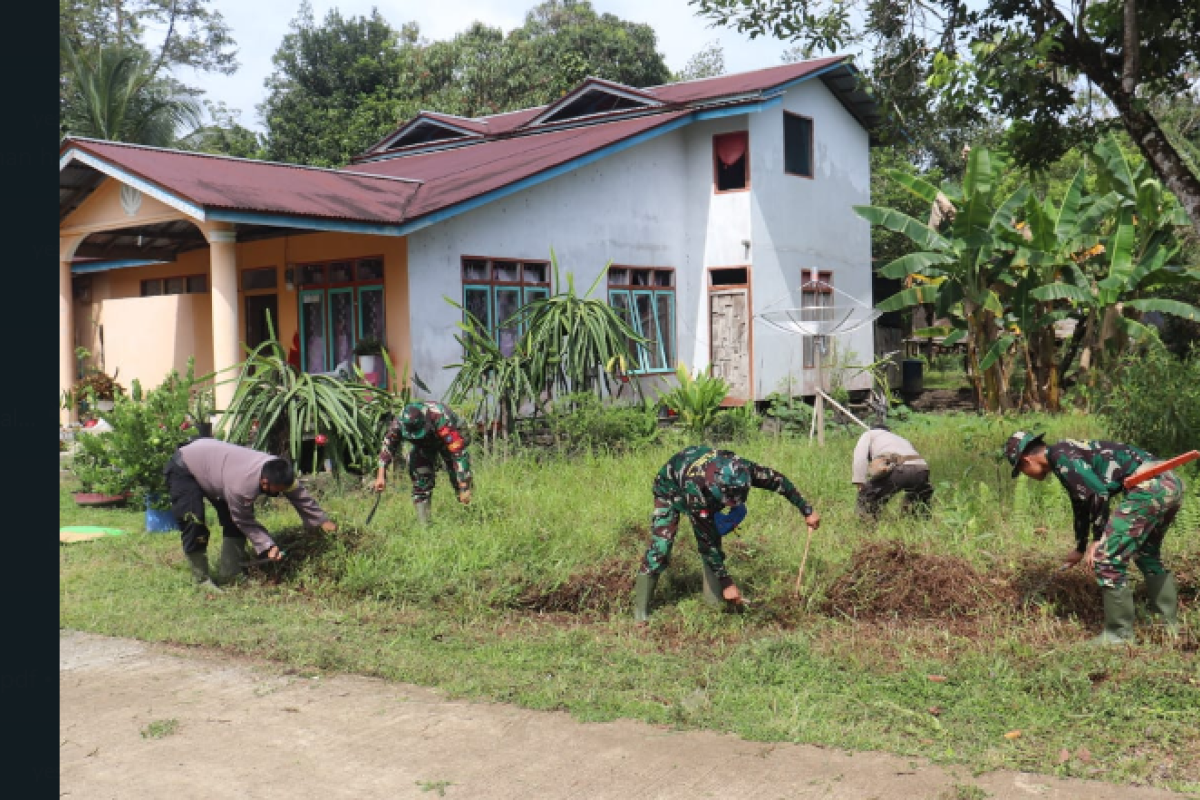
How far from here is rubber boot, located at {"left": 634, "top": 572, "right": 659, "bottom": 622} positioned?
750 centimetres

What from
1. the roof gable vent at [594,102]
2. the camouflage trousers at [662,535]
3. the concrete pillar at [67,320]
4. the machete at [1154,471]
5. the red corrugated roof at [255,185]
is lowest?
the camouflage trousers at [662,535]

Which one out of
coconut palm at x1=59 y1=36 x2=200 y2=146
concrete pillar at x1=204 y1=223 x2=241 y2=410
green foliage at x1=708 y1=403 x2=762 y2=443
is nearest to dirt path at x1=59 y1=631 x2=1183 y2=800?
concrete pillar at x1=204 y1=223 x2=241 y2=410

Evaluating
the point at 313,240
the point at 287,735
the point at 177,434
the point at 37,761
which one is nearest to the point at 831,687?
the point at 287,735

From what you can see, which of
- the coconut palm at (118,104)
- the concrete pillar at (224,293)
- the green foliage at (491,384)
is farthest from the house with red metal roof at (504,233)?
the coconut palm at (118,104)

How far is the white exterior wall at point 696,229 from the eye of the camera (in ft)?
50.6

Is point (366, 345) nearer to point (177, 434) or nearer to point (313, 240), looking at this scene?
point (313, 240)

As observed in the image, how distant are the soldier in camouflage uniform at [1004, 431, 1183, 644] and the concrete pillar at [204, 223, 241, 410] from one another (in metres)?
9.89

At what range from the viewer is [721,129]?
743 inches

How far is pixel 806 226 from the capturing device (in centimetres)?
2012

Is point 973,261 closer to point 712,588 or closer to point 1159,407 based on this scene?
point 1159,407

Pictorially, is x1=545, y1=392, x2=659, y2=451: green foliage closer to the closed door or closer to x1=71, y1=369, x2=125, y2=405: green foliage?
the closed door

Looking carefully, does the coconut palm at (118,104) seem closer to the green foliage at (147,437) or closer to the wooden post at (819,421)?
the green foliage at (147,437)

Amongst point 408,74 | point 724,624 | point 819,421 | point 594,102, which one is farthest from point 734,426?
point 408,74

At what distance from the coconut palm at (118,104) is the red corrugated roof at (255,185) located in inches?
524
